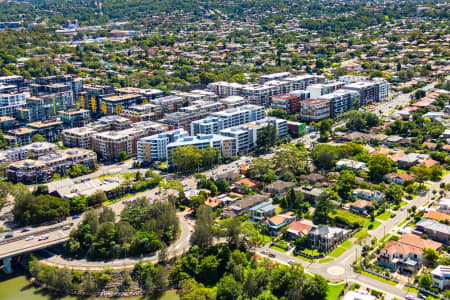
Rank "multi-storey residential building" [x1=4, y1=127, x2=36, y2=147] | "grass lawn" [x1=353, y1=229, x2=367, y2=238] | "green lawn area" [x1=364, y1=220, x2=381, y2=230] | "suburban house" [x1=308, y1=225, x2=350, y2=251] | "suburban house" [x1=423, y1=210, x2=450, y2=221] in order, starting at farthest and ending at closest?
"multi-storey residential building" [x1=4, y1=127, x2=36, y2=147]
"green lawn area" [x1=364, y1=220, x2=381, y2=230]
"suburban house" [x1=423, y1=210, x2=450, y2=221]
"grass lawn" [x1=353, y1=229, x2=367, y2=238]
"suburban house" [x1=308, y1=225, x2=350, y2=251]

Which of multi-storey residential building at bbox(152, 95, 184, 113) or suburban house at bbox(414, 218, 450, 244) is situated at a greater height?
multi-storey residential building at bbox(152, 95, 184, 113)

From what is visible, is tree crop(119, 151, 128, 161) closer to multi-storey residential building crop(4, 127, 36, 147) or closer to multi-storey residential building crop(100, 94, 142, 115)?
multi-storey residential building crop(4, 127, 36, 147)

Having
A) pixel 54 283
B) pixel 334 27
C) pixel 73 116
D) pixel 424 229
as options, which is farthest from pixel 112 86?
pixel 334 27

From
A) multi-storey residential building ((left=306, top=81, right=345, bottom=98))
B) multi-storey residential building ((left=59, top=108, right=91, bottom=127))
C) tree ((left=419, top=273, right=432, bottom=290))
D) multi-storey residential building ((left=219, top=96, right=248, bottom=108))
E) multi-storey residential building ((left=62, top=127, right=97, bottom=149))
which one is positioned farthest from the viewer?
multi-storey residential building ((left=306, top=81, right=345, bottom=98))

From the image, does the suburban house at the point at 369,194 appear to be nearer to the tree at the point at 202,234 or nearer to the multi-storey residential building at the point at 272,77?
the tree at the point at 202,234

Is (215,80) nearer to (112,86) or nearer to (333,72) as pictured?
(112,86)

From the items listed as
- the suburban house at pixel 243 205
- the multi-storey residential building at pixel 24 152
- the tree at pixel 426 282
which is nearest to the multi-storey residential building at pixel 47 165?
the multi-storey residential building at pixel 24 152

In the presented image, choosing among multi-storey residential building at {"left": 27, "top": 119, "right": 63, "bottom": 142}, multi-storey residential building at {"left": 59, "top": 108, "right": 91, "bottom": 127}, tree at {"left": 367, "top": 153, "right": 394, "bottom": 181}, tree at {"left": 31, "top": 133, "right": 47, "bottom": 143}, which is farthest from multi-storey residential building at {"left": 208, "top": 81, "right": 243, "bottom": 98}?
tree at {"left": 367, "top": 153, "right": 394, "bottom": 181}
